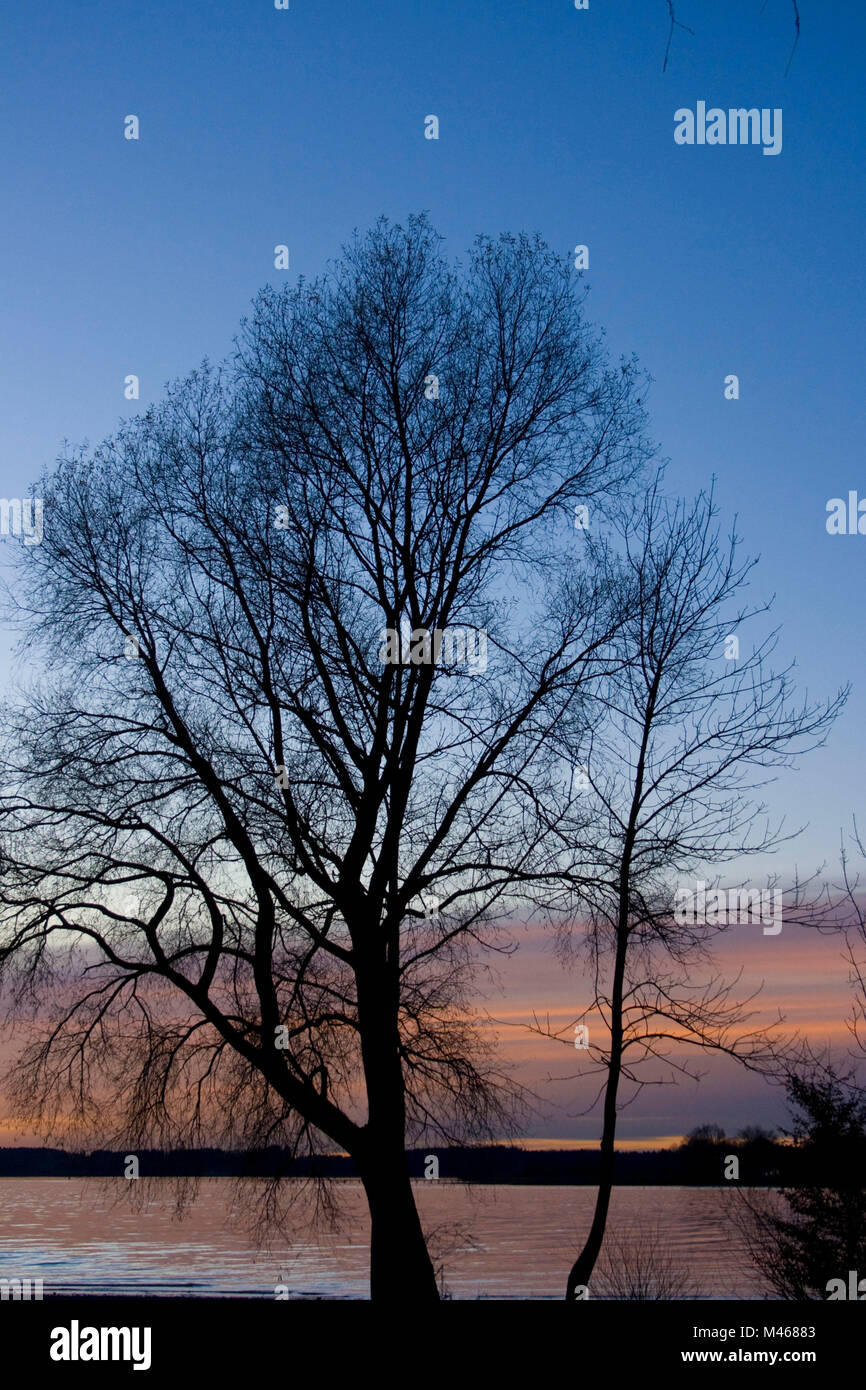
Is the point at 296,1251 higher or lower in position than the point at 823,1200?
lower

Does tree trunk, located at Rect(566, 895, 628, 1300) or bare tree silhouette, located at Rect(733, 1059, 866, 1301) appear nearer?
tree trunk, located at Rect(566, 895, 628, 1300)

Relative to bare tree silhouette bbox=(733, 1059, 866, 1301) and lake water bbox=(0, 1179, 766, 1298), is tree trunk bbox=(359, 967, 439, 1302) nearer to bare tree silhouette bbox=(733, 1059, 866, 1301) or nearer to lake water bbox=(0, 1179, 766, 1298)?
lake water bbox=(0, 1179, 766, 1298)

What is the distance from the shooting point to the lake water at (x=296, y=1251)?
15.1m

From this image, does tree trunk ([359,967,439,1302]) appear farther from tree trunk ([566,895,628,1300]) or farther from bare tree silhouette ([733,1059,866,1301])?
bare tree silhouette ([733,1059,866,1301])

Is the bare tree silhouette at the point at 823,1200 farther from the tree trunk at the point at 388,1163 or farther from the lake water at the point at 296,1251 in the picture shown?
the tree trunk at the point at 388,1163

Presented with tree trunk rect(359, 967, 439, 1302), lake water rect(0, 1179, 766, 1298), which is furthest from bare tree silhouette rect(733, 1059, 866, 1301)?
tree trunk rect(359, 967, 439, 1302)

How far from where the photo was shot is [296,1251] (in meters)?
93.7

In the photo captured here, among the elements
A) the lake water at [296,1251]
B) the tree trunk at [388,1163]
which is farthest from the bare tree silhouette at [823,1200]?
the tree trunk at [388,1163]

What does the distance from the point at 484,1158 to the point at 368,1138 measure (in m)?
1.37

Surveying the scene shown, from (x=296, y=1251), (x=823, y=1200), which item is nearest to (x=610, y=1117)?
(x=823, y=1200)

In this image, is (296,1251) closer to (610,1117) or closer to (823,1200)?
(823,1200)

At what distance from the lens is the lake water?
49.6 feet

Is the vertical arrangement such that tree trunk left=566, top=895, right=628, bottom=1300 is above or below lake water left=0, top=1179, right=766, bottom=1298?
above
